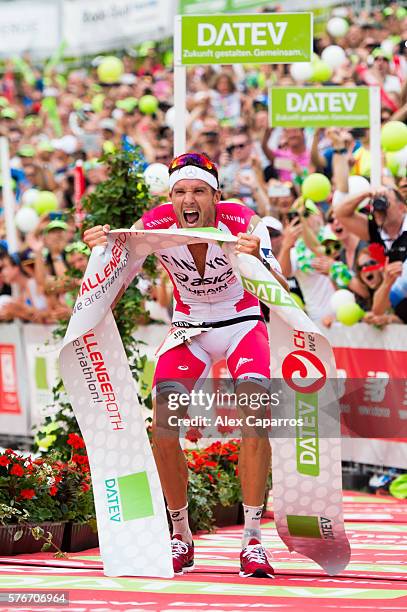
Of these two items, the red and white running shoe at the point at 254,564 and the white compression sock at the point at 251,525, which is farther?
A: the white compression sock at the point at 251,525

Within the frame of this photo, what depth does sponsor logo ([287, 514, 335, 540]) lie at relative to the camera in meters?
7.01

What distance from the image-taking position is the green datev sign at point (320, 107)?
12281 mm

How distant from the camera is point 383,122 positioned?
1436cm

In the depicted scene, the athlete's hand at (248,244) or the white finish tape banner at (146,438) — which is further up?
the athlete's hand at (248,244)

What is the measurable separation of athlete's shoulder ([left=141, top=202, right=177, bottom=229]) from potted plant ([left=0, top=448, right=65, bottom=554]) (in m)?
1.77

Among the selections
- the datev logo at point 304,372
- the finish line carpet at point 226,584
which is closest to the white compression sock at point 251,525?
the finish line carpet at point 226,584

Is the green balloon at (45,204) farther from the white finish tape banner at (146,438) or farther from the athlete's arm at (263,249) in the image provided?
the athlete's arm at (263,249)

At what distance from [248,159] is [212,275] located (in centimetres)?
935

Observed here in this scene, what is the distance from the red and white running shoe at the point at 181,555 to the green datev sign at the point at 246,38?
4.53 meters

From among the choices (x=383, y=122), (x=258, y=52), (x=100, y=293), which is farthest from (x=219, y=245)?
(x=383, y=122)

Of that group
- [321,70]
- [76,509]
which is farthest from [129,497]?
[321,70]

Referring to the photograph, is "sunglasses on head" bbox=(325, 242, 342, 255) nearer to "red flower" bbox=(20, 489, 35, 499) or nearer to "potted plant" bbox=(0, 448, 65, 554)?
"potted plant" bbox=(0, 448, 65, 554)

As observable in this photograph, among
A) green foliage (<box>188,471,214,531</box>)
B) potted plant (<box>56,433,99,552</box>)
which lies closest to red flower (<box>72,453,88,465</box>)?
potted plant (<box>56,433,99,552</box>)

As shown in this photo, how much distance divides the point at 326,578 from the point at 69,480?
82.3 inches
